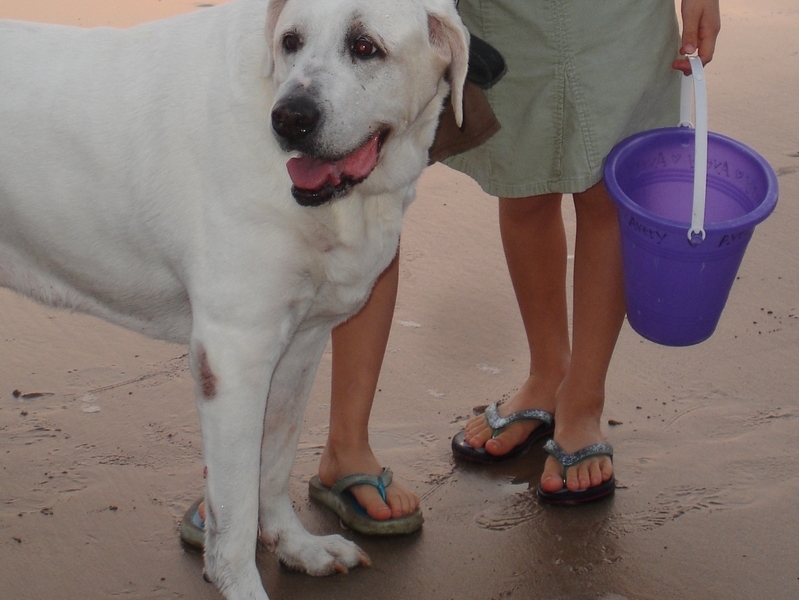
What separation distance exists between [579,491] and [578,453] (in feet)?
0.49

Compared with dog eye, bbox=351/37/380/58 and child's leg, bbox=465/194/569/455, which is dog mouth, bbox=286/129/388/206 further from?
child's leg, bbox=465/194/569/455

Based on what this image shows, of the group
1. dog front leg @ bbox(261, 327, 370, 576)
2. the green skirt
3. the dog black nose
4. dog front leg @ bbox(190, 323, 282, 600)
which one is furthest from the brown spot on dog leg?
the green skirt

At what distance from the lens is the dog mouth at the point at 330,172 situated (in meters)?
2.13

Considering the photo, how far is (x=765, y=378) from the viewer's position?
3.41 m

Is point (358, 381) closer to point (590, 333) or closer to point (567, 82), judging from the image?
point (590, 333)

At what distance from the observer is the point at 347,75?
214 centimetres

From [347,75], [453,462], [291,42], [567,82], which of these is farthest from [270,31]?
[453,462]

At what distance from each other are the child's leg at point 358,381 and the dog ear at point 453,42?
682 mm

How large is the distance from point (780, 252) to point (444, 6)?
250 cm

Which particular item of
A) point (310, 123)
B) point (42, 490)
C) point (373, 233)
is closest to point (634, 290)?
point (373, 233)

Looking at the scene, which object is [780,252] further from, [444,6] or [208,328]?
[208,328]

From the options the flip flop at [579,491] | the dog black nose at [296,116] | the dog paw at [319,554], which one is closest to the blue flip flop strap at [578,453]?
the flip flop at [579,491]

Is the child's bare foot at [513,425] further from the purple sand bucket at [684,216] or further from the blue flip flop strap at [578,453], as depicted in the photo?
the purple sand bucket at [684,216]

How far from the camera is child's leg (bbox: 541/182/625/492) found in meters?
2.96
